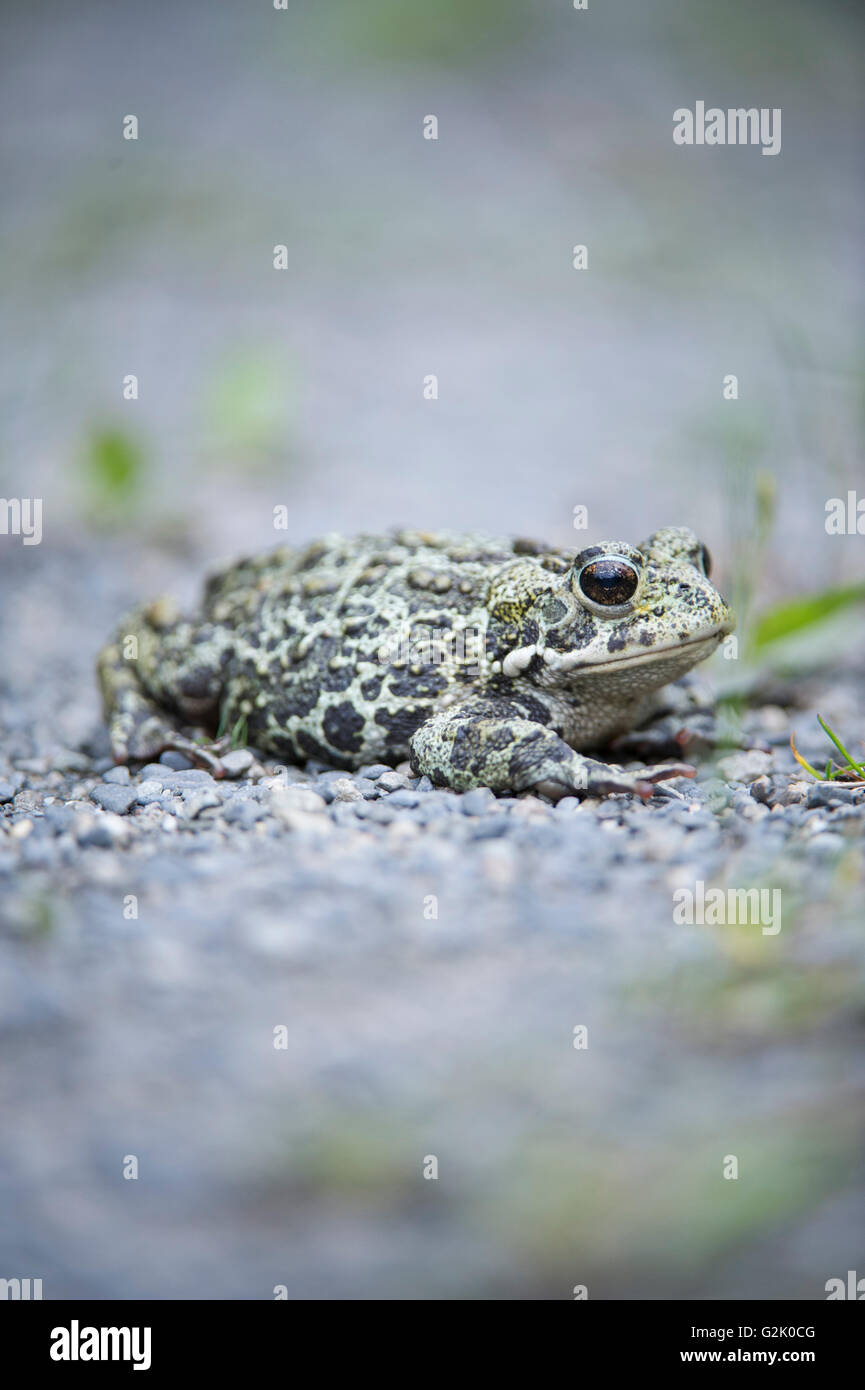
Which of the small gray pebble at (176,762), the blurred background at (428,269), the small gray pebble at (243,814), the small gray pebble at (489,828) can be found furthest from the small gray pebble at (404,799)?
the blurred background at (428,269)

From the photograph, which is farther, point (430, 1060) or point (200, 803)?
point (200, 803)

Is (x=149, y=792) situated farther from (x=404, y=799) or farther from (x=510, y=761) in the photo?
(x=510, y=761)

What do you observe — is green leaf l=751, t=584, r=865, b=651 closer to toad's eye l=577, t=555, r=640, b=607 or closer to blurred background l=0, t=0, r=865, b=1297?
blurred background l=0, t=0, r=865, b=1297

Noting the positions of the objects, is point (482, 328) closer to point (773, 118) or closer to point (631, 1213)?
point (773, 118)

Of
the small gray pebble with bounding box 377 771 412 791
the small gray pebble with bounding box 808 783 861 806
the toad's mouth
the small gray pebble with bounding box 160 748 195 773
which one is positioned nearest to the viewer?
the small gray pebble with bounding box 808 783 861 806

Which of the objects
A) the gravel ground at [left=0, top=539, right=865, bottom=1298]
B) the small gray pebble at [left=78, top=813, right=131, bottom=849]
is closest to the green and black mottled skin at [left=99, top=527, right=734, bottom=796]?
the gravel ground at [left=0, top=539, right=865, bottom=1298]

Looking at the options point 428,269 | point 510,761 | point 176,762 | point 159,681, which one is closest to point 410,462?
point 428,269
